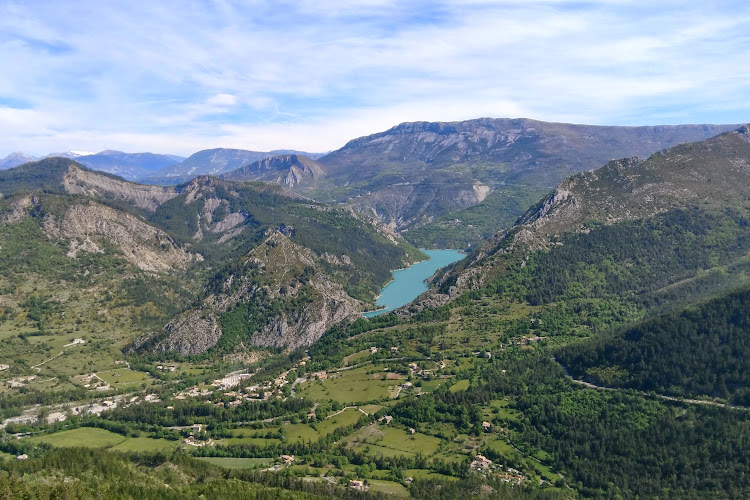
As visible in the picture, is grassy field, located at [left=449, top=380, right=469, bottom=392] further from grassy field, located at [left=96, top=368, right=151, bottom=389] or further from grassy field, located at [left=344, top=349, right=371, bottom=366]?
grassy field, located at [left=96, top=368, right=151, bottom=389]

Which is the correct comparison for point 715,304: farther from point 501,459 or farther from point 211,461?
point 211,461

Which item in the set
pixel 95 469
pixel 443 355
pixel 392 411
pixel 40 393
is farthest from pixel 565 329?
pixel 40 393

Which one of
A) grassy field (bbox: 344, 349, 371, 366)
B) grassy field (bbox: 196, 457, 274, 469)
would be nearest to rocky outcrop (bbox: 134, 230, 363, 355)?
grassy field (bbox: 344, 349, 371, 366)

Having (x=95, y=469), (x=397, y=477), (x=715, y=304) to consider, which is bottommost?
(x=397, y=477)

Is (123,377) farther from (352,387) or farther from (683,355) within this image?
(683,355)

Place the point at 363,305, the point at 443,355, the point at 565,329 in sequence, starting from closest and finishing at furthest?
1. the point at 443,355
2. the point at 565,329
3. the point at 363,305

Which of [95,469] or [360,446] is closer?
[95,469]
